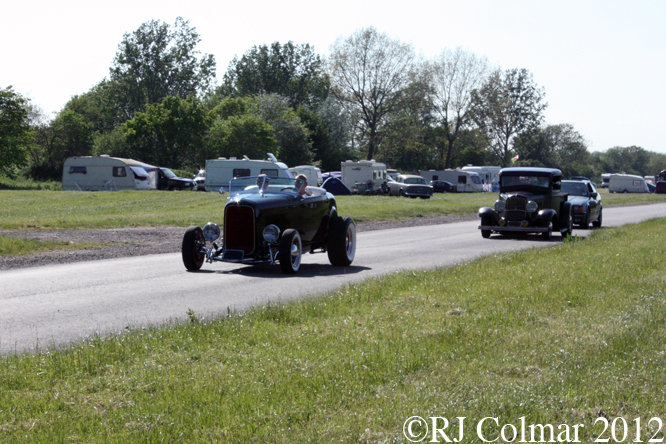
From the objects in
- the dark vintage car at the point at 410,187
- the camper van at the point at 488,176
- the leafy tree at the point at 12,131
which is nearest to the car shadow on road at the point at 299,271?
the dark vintage car at the point at 410,187

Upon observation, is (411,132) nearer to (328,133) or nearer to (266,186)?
(328,133)

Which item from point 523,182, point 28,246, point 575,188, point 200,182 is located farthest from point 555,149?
point 28,246

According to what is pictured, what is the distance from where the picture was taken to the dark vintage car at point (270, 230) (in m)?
11.8

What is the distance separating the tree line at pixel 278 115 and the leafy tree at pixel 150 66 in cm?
13

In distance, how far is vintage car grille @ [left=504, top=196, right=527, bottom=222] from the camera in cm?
2009

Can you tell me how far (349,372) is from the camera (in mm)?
5227

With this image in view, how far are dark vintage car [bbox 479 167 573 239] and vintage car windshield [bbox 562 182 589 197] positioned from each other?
4.38 meters

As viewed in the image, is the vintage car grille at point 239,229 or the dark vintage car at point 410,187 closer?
the vintage car grille at point 239,229

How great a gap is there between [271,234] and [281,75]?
95775 mm

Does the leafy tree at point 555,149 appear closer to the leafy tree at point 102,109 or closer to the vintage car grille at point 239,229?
the leafy tree at point 102,109

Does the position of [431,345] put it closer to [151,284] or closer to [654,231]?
[151,284]

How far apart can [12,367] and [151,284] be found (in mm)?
5301

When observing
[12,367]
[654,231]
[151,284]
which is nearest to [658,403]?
[12,367]

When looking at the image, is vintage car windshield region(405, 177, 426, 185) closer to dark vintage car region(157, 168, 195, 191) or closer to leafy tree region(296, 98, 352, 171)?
dark vintage car region(157, 168, 195, 191)
